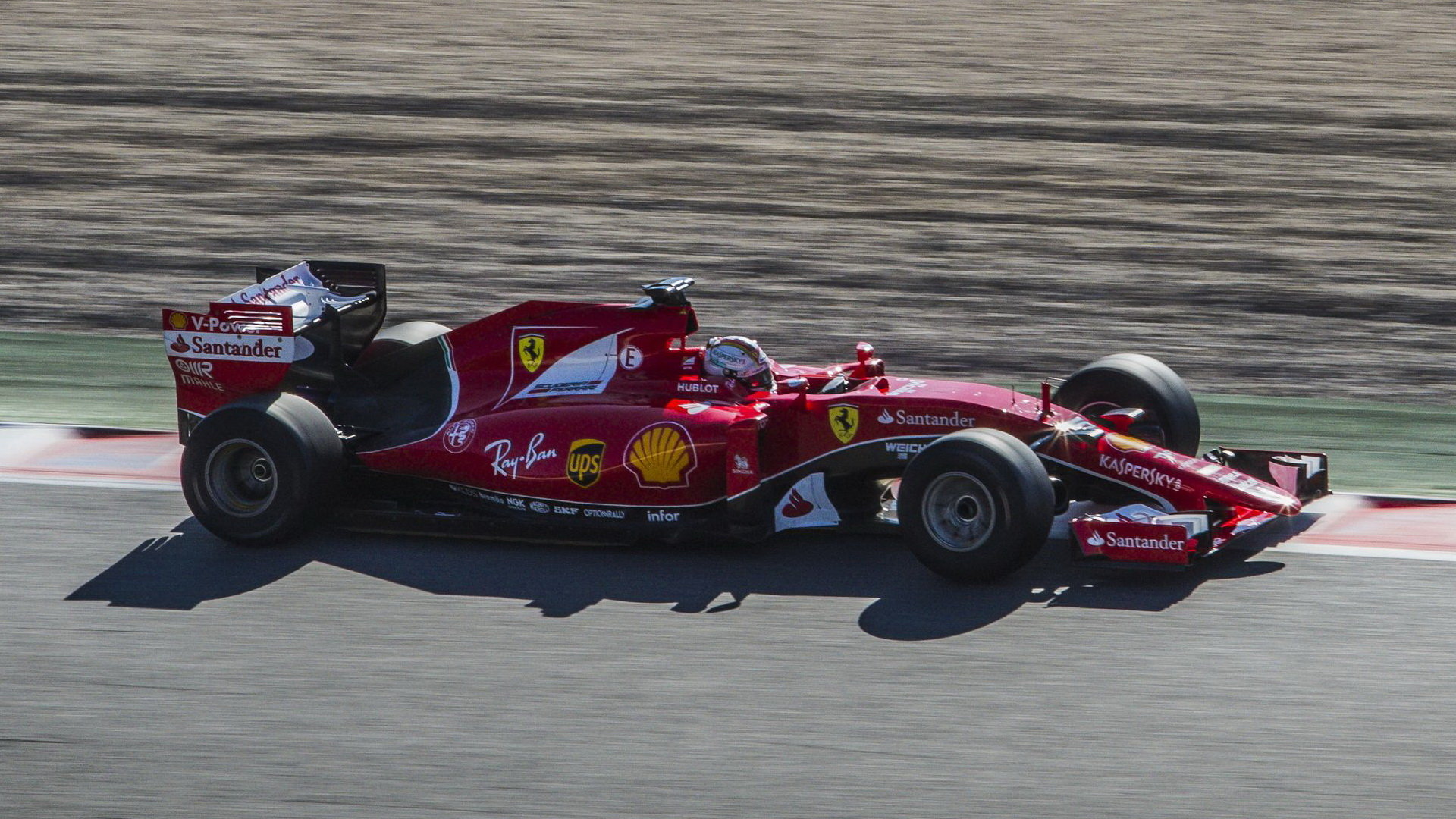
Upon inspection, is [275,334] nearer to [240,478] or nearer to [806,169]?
[240,478]

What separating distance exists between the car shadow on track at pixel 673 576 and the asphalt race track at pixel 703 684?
0.07 feet

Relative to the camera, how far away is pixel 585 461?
25.4 ft

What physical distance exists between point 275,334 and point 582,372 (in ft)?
4.66

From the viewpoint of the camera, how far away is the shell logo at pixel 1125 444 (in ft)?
24.0

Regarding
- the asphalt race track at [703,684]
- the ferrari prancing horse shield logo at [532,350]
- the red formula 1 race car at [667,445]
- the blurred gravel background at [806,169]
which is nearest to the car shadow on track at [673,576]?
the asphalt race track at [703,684]

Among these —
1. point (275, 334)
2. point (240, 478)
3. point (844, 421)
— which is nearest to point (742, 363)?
point (844, 421)

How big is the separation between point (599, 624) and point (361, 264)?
3029mm

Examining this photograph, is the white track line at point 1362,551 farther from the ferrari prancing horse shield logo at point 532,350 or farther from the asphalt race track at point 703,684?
the ferrari prancing horse shield logo at point 532,350

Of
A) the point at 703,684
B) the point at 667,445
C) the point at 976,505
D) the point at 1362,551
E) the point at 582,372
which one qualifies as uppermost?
the point at 582,372

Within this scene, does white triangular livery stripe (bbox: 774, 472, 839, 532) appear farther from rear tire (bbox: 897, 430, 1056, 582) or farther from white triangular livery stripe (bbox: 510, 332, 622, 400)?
white triangular livery stripe (bbox: 510, 332, 622, 400)

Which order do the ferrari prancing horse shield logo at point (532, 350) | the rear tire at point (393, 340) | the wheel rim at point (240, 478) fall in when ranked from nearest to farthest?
the wheel rim at point (240, 478)
the ferrari prancing horse shield logo at point (532, 350)
the rear tire at point (393, 340)

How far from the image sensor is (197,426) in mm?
7973

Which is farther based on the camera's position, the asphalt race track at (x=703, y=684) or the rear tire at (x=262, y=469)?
the rear tire at (x=262, y=469)

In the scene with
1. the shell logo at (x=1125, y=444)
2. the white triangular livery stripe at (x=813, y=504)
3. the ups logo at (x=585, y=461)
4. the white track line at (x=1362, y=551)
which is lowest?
the white track line at (x=1362, y=551)
